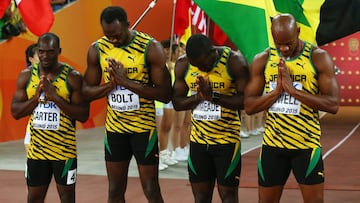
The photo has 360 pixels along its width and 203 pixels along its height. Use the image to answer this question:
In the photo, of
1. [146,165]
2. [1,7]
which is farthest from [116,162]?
[1,7]

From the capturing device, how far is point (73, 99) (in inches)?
207

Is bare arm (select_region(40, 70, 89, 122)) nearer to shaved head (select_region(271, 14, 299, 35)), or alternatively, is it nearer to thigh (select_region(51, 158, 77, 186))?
thigh (select_region(51, 158, 77, 186))

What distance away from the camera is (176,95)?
211 inches

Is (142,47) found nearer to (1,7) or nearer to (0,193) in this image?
(1,7)

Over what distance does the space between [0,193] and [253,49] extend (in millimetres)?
3953

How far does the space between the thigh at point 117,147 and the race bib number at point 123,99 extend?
0.24 meters

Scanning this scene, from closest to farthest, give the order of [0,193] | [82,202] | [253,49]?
[253,49], [82,202], [0,193]

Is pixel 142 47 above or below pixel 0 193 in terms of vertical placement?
above

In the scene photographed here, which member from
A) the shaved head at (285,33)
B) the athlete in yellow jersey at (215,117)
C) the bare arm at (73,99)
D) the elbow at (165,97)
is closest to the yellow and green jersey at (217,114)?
the athlete in yellow jersey at (215,117)

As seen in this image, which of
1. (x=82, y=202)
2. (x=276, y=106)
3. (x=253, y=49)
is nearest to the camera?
(x=276, y=106)

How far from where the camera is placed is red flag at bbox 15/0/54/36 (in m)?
6.99

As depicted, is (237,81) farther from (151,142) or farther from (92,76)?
(92,76)

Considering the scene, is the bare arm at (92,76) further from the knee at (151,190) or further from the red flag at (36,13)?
the red flag at (36,13)

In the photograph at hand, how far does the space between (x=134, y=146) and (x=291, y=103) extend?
144cm
